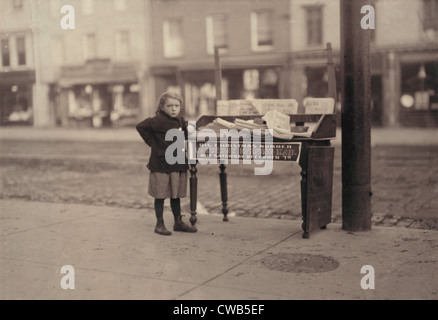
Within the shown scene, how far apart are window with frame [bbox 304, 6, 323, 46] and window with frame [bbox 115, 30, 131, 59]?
1120 centimetres

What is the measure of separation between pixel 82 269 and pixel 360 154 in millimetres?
3103

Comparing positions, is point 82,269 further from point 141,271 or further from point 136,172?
point 136,172

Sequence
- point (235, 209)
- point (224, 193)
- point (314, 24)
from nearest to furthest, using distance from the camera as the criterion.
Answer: point (224, 193) → point (235, 209) → point (314, 24)

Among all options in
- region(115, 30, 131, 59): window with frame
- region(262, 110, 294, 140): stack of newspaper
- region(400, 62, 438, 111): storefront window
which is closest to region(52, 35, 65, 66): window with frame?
region(115, 30, 131, 59): window with frame

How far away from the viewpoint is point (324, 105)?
6254 millimetres

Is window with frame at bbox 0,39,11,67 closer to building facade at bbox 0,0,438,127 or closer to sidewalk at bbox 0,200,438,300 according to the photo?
sidewalk at bbox 0,200,438,300

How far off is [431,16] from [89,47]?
2005cm

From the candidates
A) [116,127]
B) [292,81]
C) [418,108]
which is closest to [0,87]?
[116,127]

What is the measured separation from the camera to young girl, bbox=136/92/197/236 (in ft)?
20.2

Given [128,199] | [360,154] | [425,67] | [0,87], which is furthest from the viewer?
[425,67]

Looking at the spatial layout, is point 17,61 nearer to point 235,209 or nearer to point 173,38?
point 235,209

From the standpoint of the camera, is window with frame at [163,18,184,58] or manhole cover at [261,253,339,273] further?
window with frame at [163,18,184,58]

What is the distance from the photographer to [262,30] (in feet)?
99.0

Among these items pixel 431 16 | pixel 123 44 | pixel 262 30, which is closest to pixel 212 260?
pixel 431 16
